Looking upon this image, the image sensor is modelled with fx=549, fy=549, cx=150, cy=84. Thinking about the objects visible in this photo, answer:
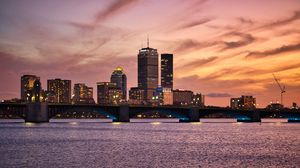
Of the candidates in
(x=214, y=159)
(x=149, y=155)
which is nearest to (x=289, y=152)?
(x=214, y=159)

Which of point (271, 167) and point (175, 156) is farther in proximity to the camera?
point (175, 156)

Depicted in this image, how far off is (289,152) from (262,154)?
612cm

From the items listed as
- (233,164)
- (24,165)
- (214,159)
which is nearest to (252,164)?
(233,164)

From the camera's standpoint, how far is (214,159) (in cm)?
7131

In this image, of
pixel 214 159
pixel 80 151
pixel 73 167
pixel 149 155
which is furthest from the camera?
pixel 80 151

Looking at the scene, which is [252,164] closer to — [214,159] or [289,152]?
[214,159]

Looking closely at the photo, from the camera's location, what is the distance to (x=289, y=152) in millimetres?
82562

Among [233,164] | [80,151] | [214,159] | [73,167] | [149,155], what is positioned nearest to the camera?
[73,167]

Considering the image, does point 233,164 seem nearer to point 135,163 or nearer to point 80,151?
point 135,163

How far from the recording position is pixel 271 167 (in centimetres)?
6219

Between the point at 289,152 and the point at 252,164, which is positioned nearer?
the point at 252,164

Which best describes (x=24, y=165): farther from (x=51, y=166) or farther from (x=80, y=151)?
(x=80, y=151)

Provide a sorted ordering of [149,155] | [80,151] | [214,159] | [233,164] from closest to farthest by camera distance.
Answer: [233,164], [214,159], [149,155], [80,151]

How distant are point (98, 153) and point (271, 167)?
26327 millimetres
